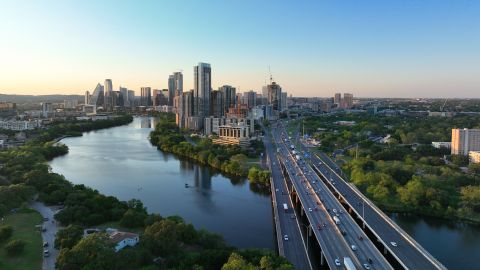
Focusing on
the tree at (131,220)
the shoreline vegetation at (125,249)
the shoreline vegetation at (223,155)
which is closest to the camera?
the shoreline vegetation at (125,249)

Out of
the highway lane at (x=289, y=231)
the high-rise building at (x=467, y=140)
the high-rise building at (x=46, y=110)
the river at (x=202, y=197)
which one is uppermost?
the high-rise building at (x=46, y=110)

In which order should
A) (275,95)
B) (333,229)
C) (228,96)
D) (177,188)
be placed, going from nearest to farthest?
(333,229)
(177,188)
(228,96)
(275,95)

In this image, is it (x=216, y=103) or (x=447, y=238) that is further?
(x=216, y=103)

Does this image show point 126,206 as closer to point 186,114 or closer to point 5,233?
point 5,233

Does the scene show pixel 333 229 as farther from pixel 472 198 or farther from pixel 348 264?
pixel 472 198

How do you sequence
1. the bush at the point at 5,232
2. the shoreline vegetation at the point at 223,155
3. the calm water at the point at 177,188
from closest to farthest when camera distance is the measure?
the bush at the point at 5,232, the calm water at the point at 177,188, the shoreline vegetation at the point at 223,155

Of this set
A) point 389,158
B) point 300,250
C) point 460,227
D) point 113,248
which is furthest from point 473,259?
point 389,158

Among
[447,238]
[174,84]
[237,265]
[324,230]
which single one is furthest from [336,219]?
[174,84]

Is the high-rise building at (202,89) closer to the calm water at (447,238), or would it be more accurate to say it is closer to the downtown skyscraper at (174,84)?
the calm water at (447,238)

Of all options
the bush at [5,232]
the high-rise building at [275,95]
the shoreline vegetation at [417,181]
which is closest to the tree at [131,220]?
the bush at [5,232]
